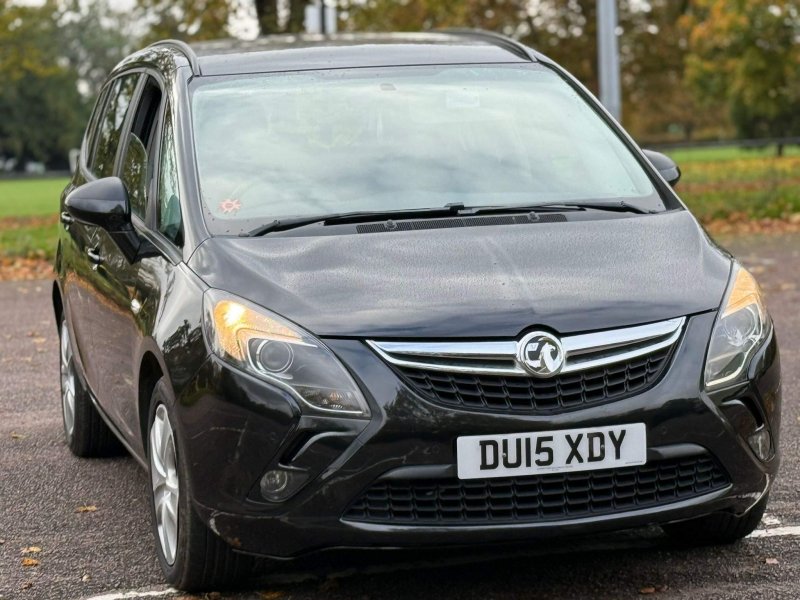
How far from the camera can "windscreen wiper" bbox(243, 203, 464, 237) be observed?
191 inches

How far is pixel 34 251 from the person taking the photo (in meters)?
19.2

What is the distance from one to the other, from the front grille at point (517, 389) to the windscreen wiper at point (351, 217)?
907 mm

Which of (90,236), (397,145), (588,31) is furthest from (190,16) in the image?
(397,145)

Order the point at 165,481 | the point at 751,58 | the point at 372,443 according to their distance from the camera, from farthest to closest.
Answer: the point at 751,58, the point at 165,481, the point at 372,443

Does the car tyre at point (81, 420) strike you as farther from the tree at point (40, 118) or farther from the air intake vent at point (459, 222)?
the tree at point (40, 118)

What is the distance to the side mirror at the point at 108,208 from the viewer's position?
16.8 feet

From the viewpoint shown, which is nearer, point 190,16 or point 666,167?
point 666,167

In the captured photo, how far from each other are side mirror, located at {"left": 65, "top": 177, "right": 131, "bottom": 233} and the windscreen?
0.29 meters

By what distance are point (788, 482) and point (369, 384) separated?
8.18 ft

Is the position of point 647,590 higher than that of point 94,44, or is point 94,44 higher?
point 647,590

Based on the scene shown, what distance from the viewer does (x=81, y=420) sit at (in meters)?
6.83

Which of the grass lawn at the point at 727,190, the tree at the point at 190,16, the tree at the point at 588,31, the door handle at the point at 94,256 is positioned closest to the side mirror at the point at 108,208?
the door handle at the point at 94,256

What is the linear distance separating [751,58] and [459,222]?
40.6 metres

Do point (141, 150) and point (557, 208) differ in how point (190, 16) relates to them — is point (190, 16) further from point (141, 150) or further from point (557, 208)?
point (557, 208)
